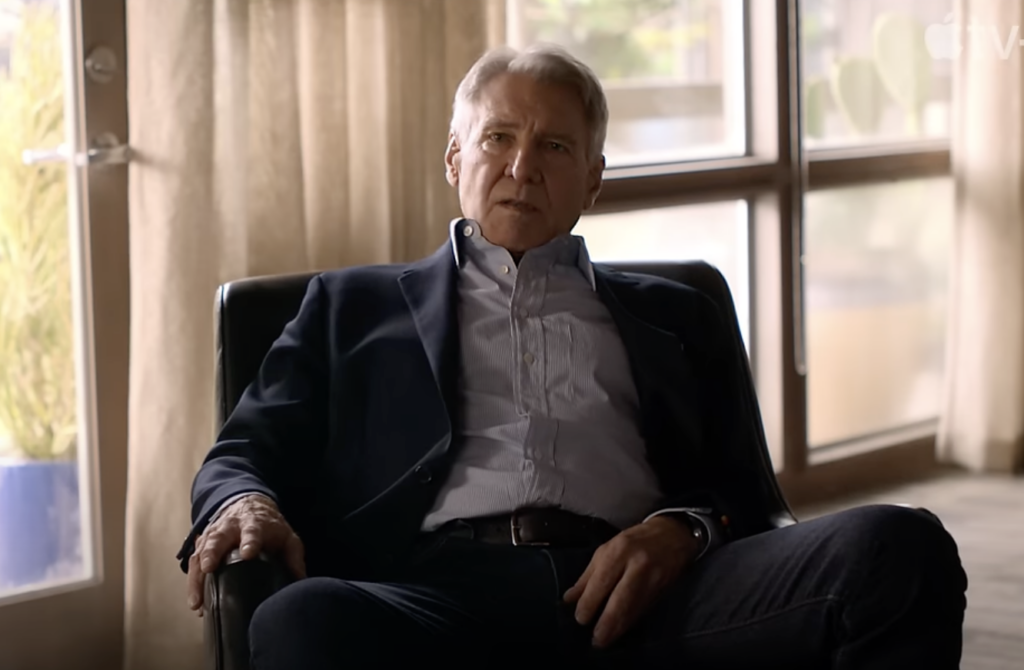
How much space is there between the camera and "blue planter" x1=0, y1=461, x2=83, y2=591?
246 cm

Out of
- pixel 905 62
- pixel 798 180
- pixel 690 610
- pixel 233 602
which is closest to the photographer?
pixel 233 602

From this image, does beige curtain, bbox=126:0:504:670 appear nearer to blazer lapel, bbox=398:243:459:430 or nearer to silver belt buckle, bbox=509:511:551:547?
blazer lapel, bbox=398:243:459:430

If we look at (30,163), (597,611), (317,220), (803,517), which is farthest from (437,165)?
(803,517)

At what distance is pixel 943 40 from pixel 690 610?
295 centimetres

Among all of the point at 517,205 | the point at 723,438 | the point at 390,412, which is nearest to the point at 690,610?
the point at 723,438

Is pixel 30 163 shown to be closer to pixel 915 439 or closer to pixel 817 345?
pixel 817 345

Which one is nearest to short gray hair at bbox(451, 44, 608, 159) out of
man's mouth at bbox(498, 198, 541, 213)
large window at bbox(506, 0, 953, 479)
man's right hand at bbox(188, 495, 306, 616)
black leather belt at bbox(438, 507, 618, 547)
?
man's mouth at bbox(498, 198, 541, 213)

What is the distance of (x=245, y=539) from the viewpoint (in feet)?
5.30

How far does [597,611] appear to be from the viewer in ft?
5.83

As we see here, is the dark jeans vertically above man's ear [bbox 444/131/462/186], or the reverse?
man's ear [bbox 444/131/462/186]

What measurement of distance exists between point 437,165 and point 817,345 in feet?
5.94

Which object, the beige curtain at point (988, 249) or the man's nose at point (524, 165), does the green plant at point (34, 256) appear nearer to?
the man's nose at point (524, 165)

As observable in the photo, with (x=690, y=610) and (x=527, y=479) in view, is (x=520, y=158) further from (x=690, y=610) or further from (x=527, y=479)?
(x=690, y=610)

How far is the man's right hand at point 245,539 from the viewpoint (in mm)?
1607
